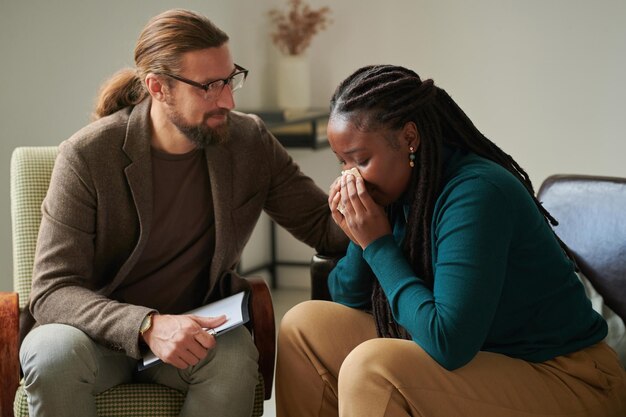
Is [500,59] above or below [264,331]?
above

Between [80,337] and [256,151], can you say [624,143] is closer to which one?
[256,151]

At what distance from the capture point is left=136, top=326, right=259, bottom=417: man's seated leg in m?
1.77

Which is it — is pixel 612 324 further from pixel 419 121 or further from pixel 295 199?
pixel 295 199

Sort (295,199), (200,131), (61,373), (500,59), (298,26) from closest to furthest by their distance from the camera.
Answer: (61,373)
(200,131)
(295,199)
(500,59)
(298,26)

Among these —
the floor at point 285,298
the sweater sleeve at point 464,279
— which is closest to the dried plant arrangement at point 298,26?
the floor at point 285,298

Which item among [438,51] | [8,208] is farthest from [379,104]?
[438,51]

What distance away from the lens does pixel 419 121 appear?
1.60 metres

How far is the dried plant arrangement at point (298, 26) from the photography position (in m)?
3.91

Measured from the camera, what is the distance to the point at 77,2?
2930mm

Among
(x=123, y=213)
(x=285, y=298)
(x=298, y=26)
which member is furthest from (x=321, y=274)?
(x=298, y=26)

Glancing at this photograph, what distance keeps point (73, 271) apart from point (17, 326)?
0.16 meters

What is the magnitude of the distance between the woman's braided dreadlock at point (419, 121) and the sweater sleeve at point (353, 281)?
164 millimetres

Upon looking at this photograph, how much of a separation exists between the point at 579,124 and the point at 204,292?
2.23 metres

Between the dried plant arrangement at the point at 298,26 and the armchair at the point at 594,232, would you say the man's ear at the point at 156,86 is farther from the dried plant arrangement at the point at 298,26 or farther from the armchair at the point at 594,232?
the dried plant arrangement at the point at 298,26
